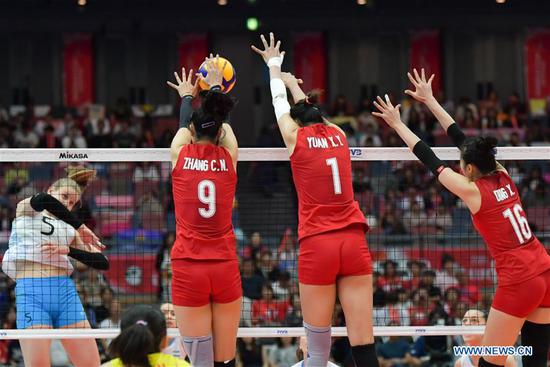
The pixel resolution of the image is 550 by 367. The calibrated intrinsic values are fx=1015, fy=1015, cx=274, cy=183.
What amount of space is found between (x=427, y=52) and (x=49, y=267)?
22736 millimetres

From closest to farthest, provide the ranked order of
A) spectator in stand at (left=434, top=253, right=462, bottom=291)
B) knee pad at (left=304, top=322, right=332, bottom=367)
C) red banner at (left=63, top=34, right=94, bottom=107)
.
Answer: knee pad at (left=304, top=322, right=332, bottom=367)
spectator in stand at (left=434, top=253, right=462, bottom=291)
red banner at (left=63, top=34, right=94, bottom=107)

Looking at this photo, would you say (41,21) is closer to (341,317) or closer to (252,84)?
(252,84)

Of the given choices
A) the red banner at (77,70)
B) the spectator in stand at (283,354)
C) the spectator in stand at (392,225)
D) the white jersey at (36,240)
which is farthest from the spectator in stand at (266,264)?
the red banner at (77,70)

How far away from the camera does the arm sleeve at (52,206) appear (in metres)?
8.75

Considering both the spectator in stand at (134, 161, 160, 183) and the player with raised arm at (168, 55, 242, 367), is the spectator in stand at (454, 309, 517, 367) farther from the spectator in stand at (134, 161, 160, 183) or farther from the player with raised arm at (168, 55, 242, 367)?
the spectator in stand at (134, 161, 160, 183)

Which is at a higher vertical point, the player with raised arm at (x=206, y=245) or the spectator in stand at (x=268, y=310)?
the player with raised arm at (x=206, y=245)

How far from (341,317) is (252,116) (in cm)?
1501

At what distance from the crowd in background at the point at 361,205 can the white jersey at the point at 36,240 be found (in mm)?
2115

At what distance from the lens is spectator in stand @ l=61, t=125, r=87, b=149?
24.5 metres

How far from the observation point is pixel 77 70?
97.3ft

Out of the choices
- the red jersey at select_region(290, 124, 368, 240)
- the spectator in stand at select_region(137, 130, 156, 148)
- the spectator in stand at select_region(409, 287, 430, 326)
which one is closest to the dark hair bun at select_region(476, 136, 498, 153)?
the red jersey at select_region(290, 124, 368, 240)

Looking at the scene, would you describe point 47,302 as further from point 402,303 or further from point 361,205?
point 361,205

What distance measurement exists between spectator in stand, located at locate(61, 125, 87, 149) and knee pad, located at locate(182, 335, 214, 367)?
17119mm
